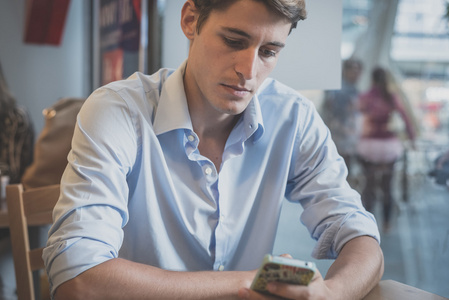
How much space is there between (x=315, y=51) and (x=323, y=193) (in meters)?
0.51

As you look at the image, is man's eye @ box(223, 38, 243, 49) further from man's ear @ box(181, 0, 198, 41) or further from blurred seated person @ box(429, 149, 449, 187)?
blurred seated person @ box(429, 149, 449, 187)

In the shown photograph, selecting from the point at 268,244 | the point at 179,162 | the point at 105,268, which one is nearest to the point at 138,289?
the point at 105,268

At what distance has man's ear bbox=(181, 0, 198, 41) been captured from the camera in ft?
4.50

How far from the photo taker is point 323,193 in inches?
55.2

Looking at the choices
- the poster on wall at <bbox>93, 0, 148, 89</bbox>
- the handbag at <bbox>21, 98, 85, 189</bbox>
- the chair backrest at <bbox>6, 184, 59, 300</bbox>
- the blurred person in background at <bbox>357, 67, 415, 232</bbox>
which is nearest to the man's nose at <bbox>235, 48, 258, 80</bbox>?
the chair backrest at <bbox>6, 184, 59, 300</bbox>

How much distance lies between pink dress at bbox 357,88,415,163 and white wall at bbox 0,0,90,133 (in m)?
3.26

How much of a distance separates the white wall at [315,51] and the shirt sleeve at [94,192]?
0.65 meters

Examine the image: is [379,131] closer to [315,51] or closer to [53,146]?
[315,51]

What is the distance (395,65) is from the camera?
366 cm

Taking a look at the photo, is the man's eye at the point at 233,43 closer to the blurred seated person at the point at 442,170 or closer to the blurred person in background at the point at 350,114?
the blurred seated person at the point at 442,170

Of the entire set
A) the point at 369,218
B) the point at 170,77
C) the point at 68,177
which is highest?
the point at 170,77

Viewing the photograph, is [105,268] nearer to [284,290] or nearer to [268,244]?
[284,290]

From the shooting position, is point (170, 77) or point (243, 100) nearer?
point (243, 100)

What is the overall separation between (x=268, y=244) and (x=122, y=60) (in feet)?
10.0
